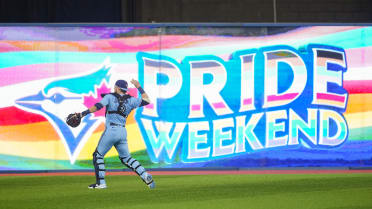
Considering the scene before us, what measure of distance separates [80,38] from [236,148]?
3.71 meters

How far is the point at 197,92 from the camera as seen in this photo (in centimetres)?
1673

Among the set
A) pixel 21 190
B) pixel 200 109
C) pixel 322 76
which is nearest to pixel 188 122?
pixel 200 109

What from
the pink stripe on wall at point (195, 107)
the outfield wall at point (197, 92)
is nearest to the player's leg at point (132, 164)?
the outfield wall at point (197, 92)

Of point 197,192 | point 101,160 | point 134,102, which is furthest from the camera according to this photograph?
point 134,102

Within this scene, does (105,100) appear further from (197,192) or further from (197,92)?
(197,92)

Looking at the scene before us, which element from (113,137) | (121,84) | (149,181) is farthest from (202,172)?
(121,84)

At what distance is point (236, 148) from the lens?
55.1 ft

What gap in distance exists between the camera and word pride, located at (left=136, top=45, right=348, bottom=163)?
54.9 ft

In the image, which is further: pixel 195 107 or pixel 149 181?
pixel 195 107

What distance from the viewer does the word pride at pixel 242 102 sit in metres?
16.7

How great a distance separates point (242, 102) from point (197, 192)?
12.1ft

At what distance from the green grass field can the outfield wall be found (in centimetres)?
86

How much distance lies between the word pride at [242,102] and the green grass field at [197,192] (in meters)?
0.97

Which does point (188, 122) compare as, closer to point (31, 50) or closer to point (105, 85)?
point (105, 85)
